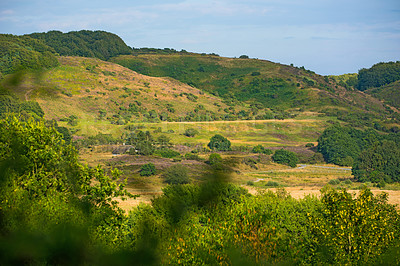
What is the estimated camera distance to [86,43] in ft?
458

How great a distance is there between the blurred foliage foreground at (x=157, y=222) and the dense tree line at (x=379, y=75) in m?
137

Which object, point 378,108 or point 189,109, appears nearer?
point 189,109

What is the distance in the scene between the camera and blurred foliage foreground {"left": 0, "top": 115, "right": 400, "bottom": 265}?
123 cm

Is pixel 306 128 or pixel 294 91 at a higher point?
pixel 294 91

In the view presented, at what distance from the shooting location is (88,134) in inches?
2297

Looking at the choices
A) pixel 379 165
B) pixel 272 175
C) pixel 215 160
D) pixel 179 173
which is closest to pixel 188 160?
pixel 179 173

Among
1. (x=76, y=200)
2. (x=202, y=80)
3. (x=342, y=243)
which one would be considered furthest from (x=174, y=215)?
(x=202, y=80)

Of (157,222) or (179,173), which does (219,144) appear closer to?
(179,173)

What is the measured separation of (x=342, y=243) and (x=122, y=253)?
41.1ft

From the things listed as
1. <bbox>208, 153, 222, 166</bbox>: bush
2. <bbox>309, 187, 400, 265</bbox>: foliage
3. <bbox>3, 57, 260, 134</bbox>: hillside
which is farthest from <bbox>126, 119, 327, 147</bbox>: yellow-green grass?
<bbox>208, 153, 222, 166</bbox>: bush

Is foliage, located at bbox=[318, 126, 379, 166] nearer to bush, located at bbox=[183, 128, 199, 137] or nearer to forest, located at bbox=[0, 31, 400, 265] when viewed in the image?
forest, located at bbox=[0, 31, 400, 265]

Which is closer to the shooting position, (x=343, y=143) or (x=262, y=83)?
(x=343, y=143)

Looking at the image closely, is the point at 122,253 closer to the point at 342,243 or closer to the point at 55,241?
the point at 55,241

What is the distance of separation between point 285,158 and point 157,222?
196ft
